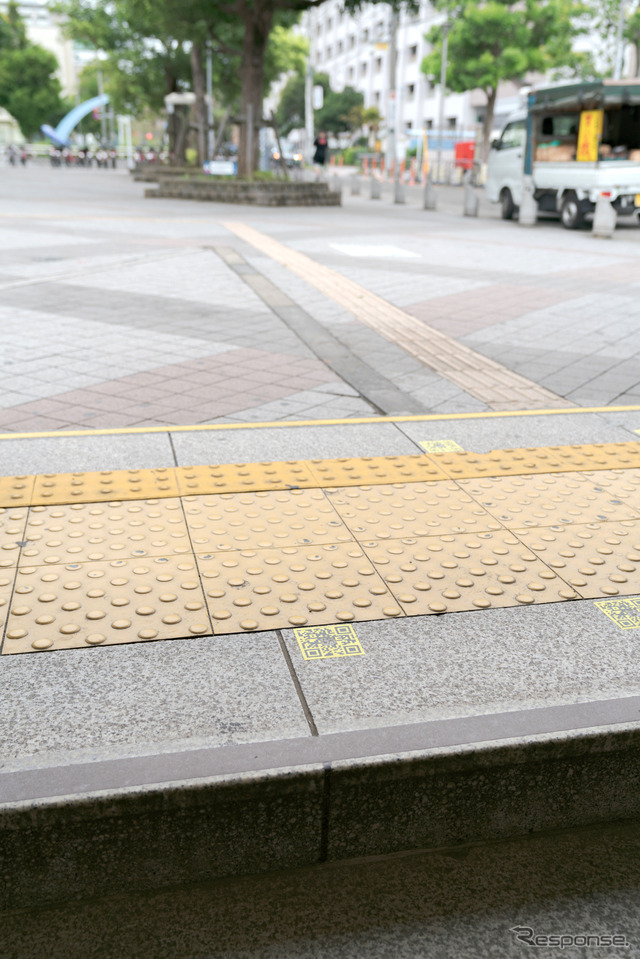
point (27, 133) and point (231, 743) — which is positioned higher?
point (27, 133)

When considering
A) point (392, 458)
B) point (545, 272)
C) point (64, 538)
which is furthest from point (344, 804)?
point (545, 272)

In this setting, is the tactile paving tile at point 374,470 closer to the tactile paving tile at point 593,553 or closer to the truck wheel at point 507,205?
the tactile paving tile at point 593,553

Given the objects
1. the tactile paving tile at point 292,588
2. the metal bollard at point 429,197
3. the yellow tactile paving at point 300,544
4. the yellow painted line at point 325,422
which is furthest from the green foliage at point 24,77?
the tactile paving tile at point 292,588

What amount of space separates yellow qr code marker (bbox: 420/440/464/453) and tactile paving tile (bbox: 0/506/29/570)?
6.71 ft

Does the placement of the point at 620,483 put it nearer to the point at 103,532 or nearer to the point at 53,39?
the point at 103,532

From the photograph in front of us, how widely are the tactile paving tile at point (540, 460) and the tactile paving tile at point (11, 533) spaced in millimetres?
1943

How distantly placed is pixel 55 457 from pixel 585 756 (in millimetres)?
2946

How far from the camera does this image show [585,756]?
2.23 m

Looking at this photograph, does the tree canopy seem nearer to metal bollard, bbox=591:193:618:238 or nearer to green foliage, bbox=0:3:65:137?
metal bollard, bbox=591:193:618:238

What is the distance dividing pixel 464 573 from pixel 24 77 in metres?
86.4

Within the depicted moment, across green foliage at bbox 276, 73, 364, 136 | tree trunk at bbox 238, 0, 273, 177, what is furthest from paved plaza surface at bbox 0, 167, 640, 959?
green foliage at bbox 276, 73, 364, 136

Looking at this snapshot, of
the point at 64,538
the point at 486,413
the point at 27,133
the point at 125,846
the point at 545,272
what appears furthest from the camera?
the point at 27,133

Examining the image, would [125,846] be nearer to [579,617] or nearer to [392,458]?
[579,617]

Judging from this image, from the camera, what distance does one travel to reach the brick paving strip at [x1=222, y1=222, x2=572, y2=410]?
5724 millimetres
